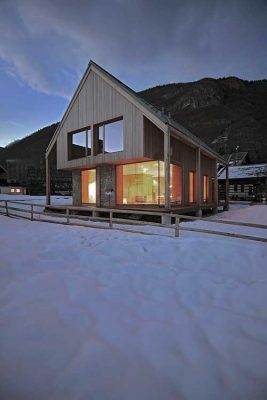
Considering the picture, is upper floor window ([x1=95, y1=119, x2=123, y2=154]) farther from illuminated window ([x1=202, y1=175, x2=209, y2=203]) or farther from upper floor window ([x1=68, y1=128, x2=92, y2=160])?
illuminated window ([x1=202, y1=175, x2=209, y2=203])

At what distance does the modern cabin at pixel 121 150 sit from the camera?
1170 centimetres

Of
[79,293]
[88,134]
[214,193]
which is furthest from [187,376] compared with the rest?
[214,193]

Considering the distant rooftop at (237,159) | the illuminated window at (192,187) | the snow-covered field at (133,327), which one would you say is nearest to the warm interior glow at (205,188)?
the illuminated window at (192,187)

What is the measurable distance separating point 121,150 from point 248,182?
22.1m

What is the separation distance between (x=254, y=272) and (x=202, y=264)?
1.00 m

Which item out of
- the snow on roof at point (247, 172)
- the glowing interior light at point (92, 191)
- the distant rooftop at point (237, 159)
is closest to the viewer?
the glowing interior light at point (92, 191)

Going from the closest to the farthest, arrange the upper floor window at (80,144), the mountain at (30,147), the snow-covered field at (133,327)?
the snow-covered field at (133,327) < the upper floor window at (80,144) < the mountain at (30,147)

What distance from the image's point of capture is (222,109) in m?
108

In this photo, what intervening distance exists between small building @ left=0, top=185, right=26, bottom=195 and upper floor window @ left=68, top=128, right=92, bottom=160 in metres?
33.1

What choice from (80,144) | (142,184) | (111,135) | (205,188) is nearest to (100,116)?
(111,135)

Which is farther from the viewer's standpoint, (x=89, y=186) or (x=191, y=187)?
(x=191, y=187)

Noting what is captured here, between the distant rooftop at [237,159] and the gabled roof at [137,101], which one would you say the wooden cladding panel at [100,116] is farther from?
the distant rooftop at [237,159]

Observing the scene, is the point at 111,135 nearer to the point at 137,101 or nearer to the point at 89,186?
the point at 137,101

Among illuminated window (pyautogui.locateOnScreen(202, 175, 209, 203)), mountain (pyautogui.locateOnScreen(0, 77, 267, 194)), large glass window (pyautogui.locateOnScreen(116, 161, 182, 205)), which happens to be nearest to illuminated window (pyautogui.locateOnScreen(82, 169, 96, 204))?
large glass window (pyautogui.locateOnScreen(116, 161, 182, 205))
